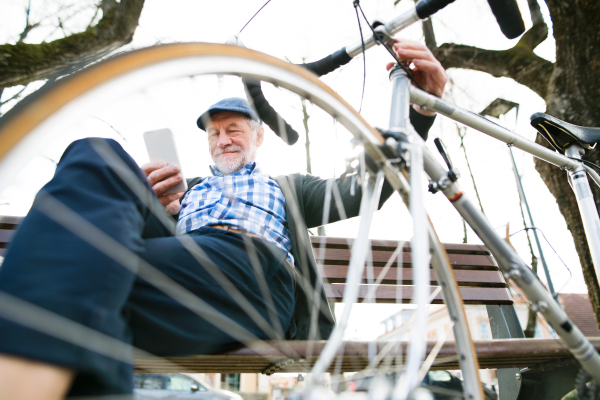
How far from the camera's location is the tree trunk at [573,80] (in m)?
2.58

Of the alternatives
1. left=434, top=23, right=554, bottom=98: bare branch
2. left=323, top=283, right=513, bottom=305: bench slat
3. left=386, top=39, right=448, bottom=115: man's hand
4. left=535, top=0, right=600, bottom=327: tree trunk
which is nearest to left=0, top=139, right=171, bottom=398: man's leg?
left=386, top=39, right=448, bottom=115: man's hand

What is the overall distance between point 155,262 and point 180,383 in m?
6.44

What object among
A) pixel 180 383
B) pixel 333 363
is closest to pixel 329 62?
pixel 333 363

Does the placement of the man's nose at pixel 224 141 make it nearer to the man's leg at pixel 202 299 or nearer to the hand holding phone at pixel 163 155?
the hand holding phone at pixel 163 155

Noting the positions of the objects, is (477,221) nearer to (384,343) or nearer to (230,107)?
(384,343)

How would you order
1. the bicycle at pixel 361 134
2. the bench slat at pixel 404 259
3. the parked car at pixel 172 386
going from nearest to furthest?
the bicycle at pixel 361 134, the bench slat at pixel 404 259, the parked car at pixel 172 386

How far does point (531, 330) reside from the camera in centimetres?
673

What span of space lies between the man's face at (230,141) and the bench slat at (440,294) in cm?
79

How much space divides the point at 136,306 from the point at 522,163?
25.8ft

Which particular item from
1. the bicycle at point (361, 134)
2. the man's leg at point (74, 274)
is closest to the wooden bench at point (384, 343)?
the bicycle at point (361, 134)

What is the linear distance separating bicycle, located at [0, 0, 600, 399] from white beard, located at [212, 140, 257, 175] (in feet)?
1.91

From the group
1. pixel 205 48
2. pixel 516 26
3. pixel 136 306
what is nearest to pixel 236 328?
pixel 136 306

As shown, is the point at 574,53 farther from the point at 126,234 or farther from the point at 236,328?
the point at 126,234

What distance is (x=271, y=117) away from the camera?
0.95 meters
